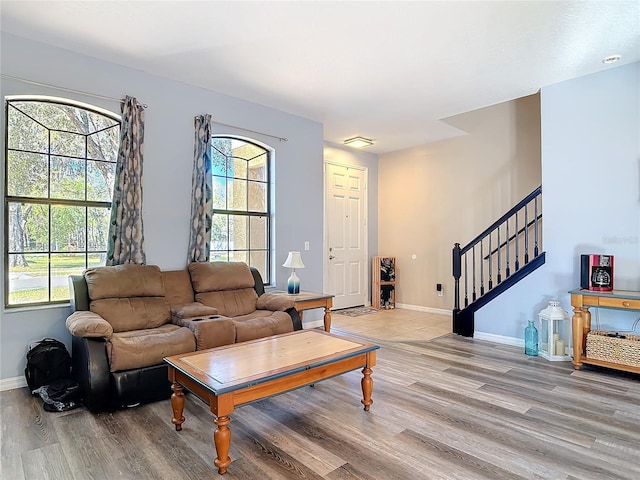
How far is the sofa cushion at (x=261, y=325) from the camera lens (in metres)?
3.28

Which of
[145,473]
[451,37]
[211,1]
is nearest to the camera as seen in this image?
[145,473]

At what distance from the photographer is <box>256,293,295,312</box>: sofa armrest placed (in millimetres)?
3852

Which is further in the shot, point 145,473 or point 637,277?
point 637,277

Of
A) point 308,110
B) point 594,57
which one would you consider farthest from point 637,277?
point 308,110

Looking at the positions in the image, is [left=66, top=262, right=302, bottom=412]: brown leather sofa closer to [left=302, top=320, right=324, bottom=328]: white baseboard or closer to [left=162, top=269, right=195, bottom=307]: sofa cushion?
[left=162, top=269, right=195, bottom=307]: sofa cushion

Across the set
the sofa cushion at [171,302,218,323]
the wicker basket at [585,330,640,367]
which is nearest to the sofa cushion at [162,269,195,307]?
the sofa cushion at [171,302,218,323]

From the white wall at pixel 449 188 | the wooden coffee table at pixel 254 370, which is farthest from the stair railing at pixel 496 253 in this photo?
the wooden coffee table at pixel 254 370

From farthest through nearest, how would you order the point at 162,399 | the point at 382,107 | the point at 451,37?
the point at 382,107 < the point at 451,37 < the point at 162,399

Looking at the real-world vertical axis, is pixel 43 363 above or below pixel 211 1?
below

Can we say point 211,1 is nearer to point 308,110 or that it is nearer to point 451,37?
point 451,37

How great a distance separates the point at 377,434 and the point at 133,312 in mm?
2201

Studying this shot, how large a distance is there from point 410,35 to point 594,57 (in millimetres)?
1798

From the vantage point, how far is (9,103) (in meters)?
3.13

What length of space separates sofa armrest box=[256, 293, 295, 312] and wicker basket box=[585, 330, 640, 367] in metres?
2.79
